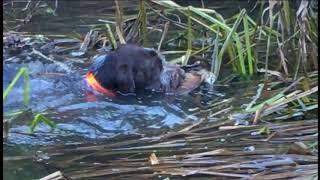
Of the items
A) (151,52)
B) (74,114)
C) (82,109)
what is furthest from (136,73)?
(74,114)

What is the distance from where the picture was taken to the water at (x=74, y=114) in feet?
14.1

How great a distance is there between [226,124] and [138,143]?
543 mm

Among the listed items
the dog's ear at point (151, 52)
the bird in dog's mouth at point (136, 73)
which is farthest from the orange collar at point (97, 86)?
the dog's ear at point (151, 52)

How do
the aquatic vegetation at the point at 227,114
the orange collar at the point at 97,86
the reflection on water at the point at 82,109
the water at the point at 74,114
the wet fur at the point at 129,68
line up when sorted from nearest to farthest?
the aquatic vegetation at the point at 227,114, the water at the point at 74,114, the reflection on water at the point at 82,109, the orange collar at the point at 97,86, the wet fur at the point at 129,68

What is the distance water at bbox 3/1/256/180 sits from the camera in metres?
4.31

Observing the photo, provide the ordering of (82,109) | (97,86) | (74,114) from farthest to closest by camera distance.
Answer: (97,86), (82,109), (74,114)

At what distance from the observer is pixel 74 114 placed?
5164mm

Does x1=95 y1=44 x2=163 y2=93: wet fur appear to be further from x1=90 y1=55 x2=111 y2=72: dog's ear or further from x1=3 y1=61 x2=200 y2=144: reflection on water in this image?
x1=3 y1=61 x2=200 y2=144: reflection on water

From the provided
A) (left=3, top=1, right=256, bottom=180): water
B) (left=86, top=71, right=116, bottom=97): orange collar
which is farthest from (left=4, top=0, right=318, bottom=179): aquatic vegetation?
(left=86, top=71, right=116, bottom=97): orange collar

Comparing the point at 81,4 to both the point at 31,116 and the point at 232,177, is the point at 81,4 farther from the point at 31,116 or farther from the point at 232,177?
the point at 232,177

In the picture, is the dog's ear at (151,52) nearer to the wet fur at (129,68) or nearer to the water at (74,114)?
the wet fur at (129,68)

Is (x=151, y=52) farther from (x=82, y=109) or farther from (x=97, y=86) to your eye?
(x=82, y=109)

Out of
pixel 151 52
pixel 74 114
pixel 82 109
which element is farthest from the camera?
pixel 151 52

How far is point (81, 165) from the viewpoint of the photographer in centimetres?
386
